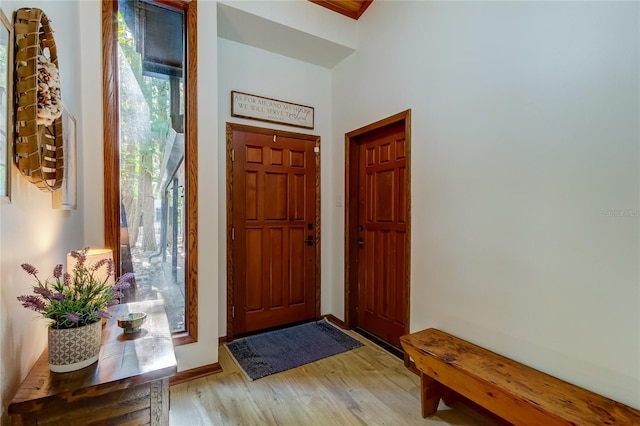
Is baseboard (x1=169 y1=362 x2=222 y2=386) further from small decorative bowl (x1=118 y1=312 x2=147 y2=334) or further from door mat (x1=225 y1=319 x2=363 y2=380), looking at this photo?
small decorative bowl (x1=118 y1=312 x2=147 y2=334)

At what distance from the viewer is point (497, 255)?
1786 millimetres

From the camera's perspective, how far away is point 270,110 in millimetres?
2934

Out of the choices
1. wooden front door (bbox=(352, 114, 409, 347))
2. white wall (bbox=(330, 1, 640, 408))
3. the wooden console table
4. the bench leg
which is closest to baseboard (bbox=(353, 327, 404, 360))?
wooden front door (bbox=(352, 114, 409, 347))

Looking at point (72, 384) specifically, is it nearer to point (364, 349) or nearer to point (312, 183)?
point (364, 349)

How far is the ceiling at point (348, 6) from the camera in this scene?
9.06 ft

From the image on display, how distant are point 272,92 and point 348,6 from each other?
3.48ft

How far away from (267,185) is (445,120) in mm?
1677

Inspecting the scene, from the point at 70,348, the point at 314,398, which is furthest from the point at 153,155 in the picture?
the point at 314,398

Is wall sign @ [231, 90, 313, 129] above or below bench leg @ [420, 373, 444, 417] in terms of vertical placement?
above

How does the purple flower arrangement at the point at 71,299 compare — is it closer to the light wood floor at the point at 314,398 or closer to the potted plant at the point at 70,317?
the potted plant at the point at 70,317

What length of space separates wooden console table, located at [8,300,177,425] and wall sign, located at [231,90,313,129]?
2.19 meters

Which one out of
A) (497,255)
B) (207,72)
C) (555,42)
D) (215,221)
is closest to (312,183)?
(215,221)

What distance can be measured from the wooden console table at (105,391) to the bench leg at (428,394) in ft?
4.59

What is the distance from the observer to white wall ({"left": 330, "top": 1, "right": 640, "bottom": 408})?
1.34 metres
